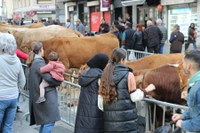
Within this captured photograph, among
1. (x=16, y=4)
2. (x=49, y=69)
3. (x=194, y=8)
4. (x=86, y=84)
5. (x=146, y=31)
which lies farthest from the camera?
(x=16, y=4)

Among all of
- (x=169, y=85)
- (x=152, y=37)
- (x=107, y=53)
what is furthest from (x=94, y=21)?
(x=169, y=85)

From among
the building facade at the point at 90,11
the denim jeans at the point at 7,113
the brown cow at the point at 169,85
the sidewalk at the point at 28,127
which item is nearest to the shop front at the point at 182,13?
the building facade at the point at 90,11

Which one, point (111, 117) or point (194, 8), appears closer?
point (111, 117)

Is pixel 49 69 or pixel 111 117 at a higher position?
pixel 49 69

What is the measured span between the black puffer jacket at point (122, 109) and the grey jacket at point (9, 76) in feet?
4.33

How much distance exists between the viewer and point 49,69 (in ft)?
19.0

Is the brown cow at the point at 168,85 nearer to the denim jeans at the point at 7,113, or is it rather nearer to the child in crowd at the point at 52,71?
the child in crowd at the point at 52,71

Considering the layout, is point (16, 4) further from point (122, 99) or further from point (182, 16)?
point (122, 99)

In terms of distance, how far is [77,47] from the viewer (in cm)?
1052

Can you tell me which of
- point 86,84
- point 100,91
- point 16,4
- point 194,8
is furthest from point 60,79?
point 16,4

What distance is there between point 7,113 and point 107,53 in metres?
5.69

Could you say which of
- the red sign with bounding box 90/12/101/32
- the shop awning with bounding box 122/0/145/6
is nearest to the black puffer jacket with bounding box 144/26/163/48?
the shop awning with bounding box 122/0/145/6

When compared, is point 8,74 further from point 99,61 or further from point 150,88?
point 150,88

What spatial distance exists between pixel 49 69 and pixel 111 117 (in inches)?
49.5
